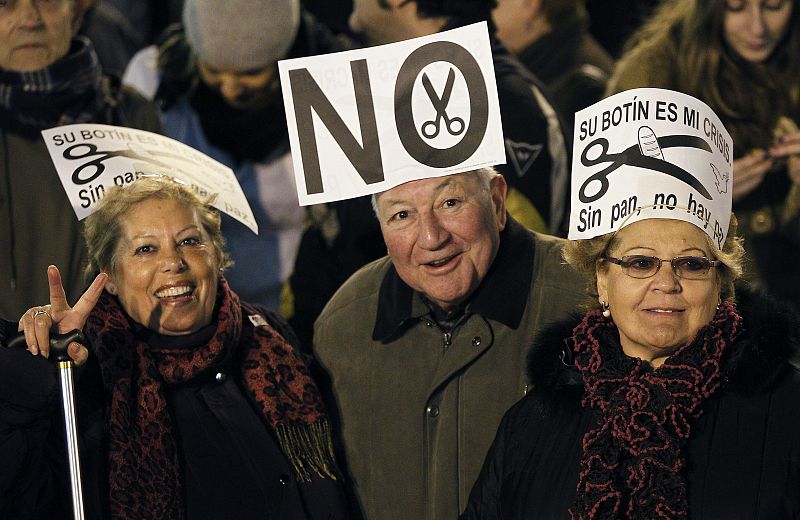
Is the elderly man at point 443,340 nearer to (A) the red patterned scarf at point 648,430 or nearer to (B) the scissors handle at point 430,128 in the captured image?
(B) the scissors handle at point 430,128

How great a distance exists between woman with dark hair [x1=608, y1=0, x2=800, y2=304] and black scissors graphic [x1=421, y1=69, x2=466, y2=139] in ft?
5.53

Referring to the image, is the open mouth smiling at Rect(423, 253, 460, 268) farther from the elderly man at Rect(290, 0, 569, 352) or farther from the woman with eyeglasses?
the elderly man at Rect(290, 0, 569, 352)

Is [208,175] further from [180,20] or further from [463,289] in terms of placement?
[180,20]

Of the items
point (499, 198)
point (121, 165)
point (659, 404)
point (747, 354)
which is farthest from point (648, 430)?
point (121, 165)

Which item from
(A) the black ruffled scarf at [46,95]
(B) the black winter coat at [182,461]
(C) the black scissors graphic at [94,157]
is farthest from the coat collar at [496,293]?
(A) the black ruffled scarf at [46,95]

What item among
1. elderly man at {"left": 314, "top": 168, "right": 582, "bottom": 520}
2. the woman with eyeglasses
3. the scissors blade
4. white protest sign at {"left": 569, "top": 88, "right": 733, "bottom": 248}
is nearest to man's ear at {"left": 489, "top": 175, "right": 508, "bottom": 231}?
elderly man at {"left": 314, "top": 168, "right": 582, "bottom": 520}

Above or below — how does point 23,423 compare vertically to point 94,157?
below

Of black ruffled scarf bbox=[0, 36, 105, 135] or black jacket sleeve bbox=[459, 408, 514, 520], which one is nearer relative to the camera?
black jacket sleeve bbox=[459, 408, 514, 520]

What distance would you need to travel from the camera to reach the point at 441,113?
3865mm

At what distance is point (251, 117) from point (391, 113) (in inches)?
63.9

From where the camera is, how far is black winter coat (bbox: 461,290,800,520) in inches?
120

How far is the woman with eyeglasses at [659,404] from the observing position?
3082mm

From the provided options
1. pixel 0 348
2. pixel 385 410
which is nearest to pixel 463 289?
pixel 385 410

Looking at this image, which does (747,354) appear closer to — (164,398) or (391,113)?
(391,113)
